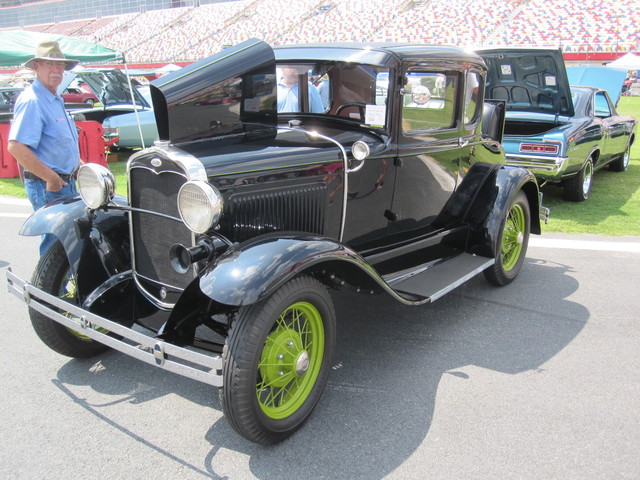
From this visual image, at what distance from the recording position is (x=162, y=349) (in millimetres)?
2246

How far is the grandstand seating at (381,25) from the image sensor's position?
27.0 meters

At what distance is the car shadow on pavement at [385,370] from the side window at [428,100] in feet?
4.51

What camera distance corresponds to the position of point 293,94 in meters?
3.75

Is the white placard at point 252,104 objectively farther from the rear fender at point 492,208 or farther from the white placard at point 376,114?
the rear fender at point 492,208

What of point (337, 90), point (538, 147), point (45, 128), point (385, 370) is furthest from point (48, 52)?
point (538, 147)

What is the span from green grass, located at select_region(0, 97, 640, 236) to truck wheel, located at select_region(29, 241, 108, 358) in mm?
4862

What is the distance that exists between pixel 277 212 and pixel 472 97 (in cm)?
213

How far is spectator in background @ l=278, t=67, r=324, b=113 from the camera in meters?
3.70

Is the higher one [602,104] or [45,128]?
[45,128]

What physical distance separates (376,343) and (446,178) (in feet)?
4.53

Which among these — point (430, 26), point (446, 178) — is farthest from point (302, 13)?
point (446, 178)

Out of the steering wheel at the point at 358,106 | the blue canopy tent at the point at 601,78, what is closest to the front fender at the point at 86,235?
the steering wheel at the point at 358,106

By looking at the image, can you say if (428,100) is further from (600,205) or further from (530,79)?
(600,205)

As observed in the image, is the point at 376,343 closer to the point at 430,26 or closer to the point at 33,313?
the point at 33,313
